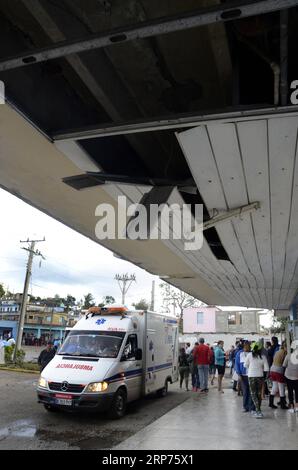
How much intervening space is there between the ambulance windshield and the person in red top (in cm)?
430

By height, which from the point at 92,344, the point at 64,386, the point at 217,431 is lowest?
the point at 217,431

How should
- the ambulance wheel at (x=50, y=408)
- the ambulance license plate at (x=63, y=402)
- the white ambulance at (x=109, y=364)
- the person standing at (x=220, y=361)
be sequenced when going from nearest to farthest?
the ambulance license plate at (x=63, y=402) < the white ambulance at (x=109, y=364) < the ambulance wheel at (x=50, y=408) < the person standing at (x=220, y=361)

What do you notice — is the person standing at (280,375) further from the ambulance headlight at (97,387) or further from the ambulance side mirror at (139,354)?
the ambulance headlight at (97,387)

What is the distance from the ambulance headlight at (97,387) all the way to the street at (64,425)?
72 centimetres

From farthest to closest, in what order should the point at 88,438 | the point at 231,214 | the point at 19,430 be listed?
1. the point at 19,430
2. the point at 88,438
3. the point at 231,214

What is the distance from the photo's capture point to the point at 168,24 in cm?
238

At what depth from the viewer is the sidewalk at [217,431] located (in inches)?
241

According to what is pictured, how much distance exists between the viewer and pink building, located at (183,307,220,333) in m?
47.3

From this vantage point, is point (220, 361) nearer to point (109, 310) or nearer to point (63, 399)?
point (109, 310)

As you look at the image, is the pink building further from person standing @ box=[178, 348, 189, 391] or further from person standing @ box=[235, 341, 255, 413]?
person standing @ box=[235, 341, 255, 413]

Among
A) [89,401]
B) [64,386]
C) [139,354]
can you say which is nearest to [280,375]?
[139,354]

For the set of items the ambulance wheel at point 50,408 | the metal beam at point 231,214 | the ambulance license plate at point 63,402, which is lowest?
the ambulance wheel at point 50,408

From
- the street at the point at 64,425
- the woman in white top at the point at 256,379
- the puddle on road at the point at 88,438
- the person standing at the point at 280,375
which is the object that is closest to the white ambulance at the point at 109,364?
the street at the point at 64,425

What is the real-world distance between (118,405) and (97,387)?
975 mm
